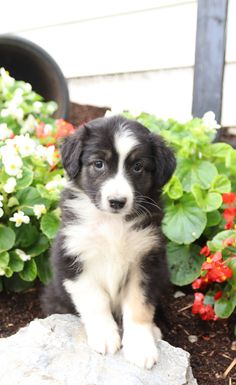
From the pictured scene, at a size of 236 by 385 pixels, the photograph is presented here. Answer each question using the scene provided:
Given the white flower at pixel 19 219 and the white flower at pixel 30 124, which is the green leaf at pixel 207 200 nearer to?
the white flower at pixel 19 219

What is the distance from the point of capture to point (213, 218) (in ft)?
13.5

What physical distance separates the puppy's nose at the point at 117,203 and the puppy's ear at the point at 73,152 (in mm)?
399

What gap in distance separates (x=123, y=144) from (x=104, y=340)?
1.07 metres

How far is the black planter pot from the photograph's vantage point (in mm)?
6289

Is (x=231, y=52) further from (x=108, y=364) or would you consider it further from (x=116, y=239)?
(x=108, y=364)

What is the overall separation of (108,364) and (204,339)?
41.4 inches

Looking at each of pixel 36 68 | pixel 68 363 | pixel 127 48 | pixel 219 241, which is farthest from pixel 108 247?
pixel 127 48

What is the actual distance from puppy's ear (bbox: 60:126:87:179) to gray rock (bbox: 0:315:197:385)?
0.88m

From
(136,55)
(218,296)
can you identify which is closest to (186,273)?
(218,296)

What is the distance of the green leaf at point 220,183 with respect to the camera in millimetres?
4039

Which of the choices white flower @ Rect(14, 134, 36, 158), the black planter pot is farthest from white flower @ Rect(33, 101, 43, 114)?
white flower @ Rect(14, 134, 36, 158)

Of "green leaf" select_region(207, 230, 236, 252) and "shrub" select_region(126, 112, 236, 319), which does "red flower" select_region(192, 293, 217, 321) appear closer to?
"shrub" select_region(126, 112, 236, 319)

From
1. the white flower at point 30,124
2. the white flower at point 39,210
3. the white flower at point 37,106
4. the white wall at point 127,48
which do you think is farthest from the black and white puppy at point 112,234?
the white wall at point 127,48

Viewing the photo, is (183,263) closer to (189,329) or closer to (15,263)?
(189,329)
